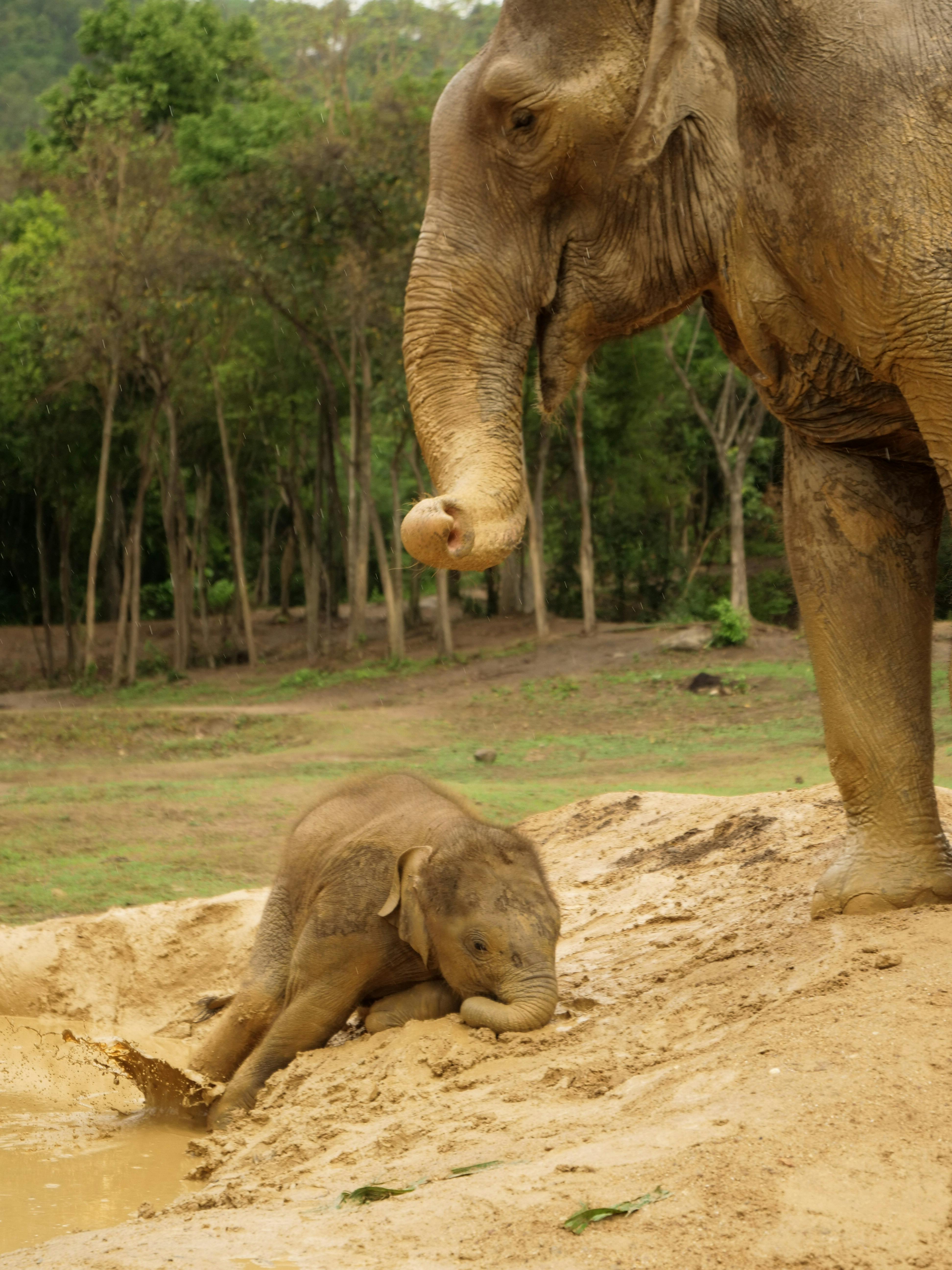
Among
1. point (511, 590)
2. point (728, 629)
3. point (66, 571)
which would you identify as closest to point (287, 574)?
point (66, 571)

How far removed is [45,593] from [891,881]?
31.5 metres

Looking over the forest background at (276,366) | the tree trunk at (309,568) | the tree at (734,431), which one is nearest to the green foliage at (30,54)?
the forest background at (276,366)

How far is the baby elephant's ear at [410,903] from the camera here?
5250 mm

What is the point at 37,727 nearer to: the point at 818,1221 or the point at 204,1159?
the point at 204,1159

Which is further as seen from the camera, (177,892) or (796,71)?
(177,892)

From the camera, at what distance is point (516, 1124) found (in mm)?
3939

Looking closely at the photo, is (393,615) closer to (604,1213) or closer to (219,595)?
(219,595)

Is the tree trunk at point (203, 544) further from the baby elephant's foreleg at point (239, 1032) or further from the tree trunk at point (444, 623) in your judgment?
the baby elephant's foreleg at point (239, 1032)


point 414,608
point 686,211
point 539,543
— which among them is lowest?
point 414,608

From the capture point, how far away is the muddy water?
4773 millimetres

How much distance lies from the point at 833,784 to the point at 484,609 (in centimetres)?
2919

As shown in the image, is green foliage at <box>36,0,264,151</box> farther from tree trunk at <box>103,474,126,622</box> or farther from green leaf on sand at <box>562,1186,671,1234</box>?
green leaf on sand at <box>562,1186,671,1234</box>

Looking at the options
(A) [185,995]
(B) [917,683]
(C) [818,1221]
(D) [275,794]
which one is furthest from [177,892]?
(C) [818,1221]

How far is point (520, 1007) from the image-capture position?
16.3 feet
